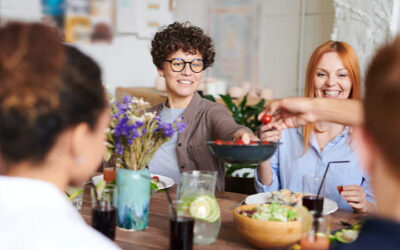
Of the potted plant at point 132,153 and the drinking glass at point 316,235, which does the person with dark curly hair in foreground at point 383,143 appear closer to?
the drinking glass at point 316,235

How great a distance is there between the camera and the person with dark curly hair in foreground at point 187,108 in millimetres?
2400

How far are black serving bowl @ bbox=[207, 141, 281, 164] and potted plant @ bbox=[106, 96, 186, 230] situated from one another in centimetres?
21

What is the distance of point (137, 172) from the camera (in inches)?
62.5

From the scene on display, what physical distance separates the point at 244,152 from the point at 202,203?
0.20 m

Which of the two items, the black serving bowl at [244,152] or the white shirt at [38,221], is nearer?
the white shirt at [38,221]

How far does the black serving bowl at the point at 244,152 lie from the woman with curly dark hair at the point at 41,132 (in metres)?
0.58

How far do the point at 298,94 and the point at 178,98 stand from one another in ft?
8.99

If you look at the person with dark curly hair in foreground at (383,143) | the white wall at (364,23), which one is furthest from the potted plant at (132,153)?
the white wall at (364,23)

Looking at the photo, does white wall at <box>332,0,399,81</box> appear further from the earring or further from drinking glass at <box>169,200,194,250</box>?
the earring

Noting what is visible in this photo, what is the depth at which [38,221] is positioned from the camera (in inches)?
33.9

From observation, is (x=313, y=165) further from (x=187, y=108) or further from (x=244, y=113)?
(x=244, y=113)

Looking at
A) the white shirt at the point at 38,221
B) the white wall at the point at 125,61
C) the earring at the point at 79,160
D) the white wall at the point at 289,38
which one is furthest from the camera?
the white wall at the point at 125,61

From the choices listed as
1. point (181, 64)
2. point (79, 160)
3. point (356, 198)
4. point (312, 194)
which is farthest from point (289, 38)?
point (79, 160)

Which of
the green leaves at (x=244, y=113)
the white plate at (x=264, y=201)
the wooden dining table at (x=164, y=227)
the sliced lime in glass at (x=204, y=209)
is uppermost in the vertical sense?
the green leaves at (x=244, y=113)
